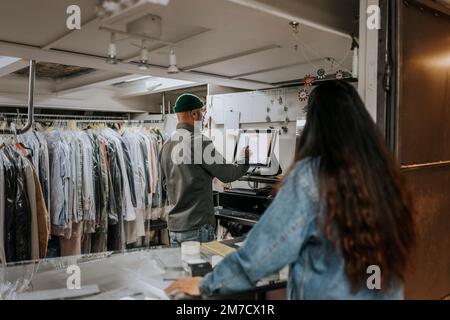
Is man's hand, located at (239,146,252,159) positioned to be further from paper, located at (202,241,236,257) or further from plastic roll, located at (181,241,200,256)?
plastic roll, located at (181,241,200,256)

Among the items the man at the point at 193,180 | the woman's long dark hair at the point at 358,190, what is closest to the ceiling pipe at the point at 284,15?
the woman's long dark hair at the point at 358,190

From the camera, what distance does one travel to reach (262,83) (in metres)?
4.27

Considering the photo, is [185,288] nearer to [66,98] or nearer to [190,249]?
[190,249]

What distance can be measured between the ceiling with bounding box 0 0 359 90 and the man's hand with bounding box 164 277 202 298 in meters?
1.07

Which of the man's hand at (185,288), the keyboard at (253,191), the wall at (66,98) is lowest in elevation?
the man's hand at (185,288)

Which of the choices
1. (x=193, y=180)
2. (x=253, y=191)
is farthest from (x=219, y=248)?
(x=253, y=191)

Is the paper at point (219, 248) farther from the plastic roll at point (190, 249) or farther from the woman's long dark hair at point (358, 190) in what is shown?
the woman's long dark hair at point (358, 190)

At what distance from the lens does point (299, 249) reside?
121cm

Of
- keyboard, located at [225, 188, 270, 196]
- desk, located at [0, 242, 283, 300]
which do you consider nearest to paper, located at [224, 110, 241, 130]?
keyboard, located at [225, 188, 270, 196]

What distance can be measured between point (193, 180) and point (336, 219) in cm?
168

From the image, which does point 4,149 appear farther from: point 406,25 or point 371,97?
point 406,25

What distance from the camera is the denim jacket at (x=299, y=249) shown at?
119cm

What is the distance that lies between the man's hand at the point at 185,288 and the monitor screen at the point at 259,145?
249cm
